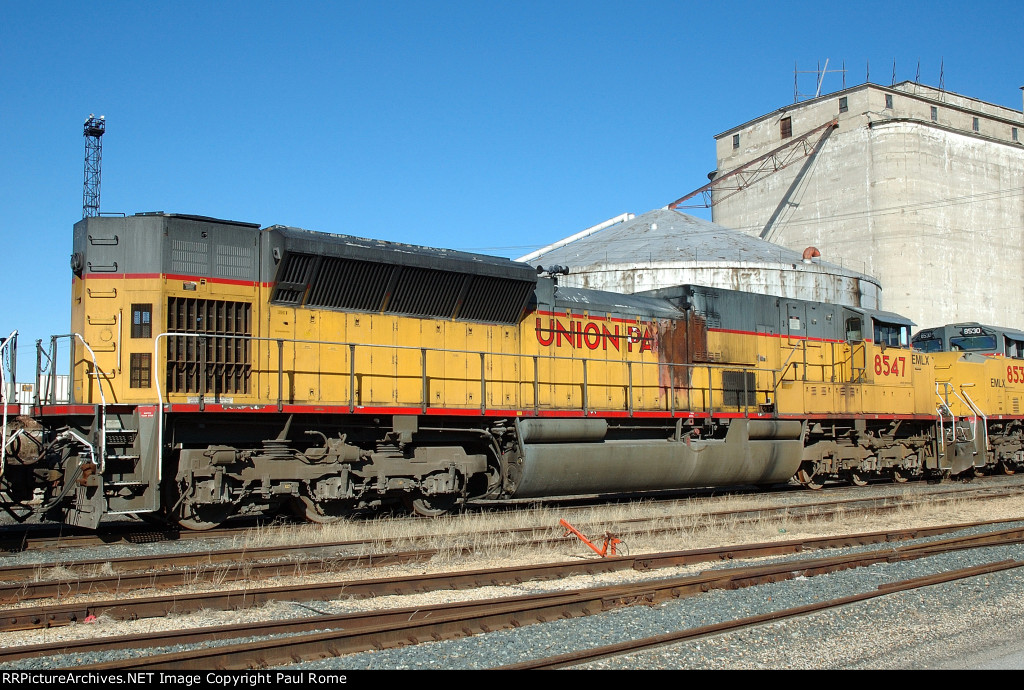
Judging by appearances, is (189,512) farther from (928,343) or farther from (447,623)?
(928,343)

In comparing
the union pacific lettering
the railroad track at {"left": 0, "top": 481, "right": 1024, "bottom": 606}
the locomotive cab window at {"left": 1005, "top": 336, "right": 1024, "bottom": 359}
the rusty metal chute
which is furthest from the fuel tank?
the rusty metal chute

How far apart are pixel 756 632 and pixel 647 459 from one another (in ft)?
25.0

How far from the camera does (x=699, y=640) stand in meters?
5.78

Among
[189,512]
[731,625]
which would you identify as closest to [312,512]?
[189,512]

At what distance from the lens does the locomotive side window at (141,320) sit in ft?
32.3

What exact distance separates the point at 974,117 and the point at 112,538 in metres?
54.0

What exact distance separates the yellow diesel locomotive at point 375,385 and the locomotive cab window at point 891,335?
195 centimetres

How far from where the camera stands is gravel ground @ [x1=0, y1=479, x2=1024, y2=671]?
5.29 meters

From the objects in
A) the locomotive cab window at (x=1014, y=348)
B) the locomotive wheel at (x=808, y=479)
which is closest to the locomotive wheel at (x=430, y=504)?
the locomotive wheel at (x=808, y=479)

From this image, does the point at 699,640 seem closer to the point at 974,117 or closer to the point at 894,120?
the point at 894,120

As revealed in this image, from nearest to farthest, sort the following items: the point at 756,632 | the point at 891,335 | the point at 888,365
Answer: the point at 756,632
the point at 888,365
the point at 891,335

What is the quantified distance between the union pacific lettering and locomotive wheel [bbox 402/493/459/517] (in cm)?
295

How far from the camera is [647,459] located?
44.6 ft

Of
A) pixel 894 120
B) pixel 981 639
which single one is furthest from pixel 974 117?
pixel 981 639
